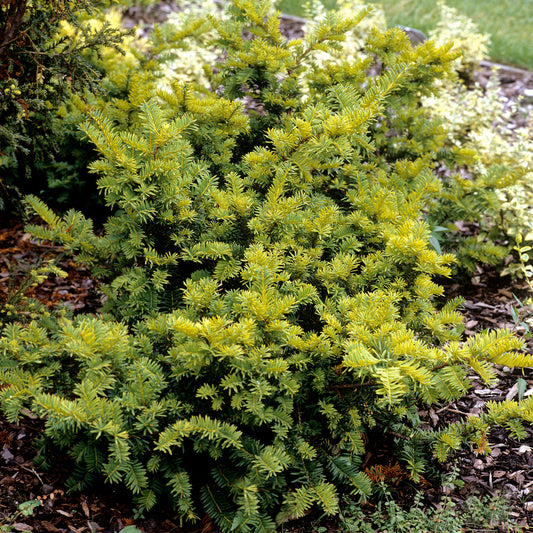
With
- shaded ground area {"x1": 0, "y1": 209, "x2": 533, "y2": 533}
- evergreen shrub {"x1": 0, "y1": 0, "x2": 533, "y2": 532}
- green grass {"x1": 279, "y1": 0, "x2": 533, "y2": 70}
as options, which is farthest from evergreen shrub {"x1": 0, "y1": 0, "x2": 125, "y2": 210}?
green grass {"x1": 279, "y1": 0, "x2": 533, "y2": 70}

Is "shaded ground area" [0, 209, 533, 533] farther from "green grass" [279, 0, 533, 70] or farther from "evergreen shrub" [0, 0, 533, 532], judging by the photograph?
"green grass" [279, 0, 533, 70]

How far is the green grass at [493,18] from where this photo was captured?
284 inches

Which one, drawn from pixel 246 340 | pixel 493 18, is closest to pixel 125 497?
pixel 246 340

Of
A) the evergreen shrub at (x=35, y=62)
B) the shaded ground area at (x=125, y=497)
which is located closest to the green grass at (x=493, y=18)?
the shaded ground area at (x=125, y=497)

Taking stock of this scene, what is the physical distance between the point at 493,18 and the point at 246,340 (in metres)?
8.91

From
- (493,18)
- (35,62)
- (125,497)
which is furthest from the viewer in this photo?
(493,18)

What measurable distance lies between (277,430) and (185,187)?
1017 mm

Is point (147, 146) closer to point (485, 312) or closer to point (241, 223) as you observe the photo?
point (241, 223)

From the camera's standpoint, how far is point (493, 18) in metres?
8.65

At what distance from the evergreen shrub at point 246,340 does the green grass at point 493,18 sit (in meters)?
5.74

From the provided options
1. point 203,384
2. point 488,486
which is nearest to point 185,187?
point 203,384

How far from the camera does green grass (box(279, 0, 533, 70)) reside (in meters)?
7.21

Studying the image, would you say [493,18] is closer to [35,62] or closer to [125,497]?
[35,62]

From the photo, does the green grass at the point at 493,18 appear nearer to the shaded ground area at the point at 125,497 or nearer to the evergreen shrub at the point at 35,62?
the shaded ground area at the point at 125,497
